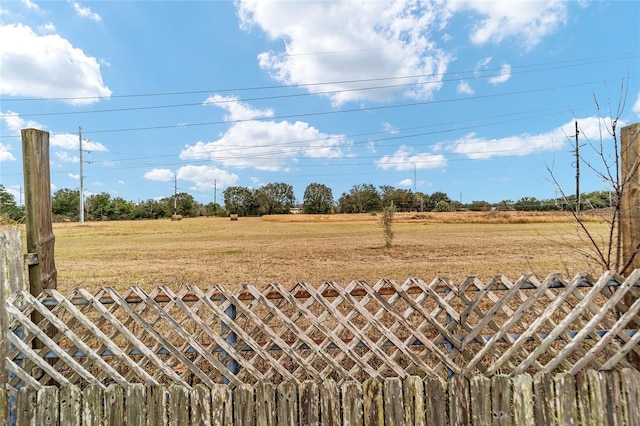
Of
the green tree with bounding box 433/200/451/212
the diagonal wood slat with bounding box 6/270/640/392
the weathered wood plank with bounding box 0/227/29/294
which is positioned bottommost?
the diagonal wood slat with bounding box 6/270/640/392

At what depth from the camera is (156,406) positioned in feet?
6.72

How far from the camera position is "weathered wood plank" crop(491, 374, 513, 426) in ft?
6.59

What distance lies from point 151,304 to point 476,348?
309 cm

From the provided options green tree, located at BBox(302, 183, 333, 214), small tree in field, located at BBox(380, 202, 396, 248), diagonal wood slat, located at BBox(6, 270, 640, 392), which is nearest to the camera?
→ diagonal wood slat, located at BBox(6, 270, 640, 392)

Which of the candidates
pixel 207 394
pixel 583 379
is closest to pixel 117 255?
pixel 207 394

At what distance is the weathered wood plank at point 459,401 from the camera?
2.01m

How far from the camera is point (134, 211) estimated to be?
2820 inches

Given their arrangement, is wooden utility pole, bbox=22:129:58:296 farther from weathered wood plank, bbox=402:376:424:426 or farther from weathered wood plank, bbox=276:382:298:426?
weathered wood plank, bbox=402:376:424:426

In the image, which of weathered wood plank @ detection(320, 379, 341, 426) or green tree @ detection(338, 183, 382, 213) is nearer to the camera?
weathered wood plank @ detection(320, 379, 341, 426)

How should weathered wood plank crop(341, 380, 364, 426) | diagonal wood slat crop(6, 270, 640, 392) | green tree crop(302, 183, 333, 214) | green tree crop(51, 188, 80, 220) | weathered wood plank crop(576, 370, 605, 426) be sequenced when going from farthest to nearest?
green tree crop(302, 183, 333, 214), green tree crop(51, 188, 80, 220), diagonal wood slat crop(6, 270, 640, 392), weathered wood plank crop(576, 370, 605, 426), weathered wood plank crop(341, 380, 364, 426)

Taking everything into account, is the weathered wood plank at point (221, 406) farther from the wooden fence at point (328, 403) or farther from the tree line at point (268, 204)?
the tree line at point (268, 204)

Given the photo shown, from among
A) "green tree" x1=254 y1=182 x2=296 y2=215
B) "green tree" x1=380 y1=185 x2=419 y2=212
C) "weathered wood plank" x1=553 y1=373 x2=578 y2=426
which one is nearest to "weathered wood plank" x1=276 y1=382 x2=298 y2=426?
"weathered wood plank" x1=553 y1=373 x2=578 y2=426

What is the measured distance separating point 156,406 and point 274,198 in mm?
85727

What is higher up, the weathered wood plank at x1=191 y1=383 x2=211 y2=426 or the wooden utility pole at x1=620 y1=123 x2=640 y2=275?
the wooden utility pole at x1=620 y1=123 x2=640 y2=275
